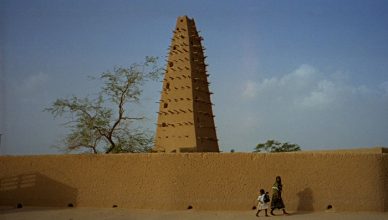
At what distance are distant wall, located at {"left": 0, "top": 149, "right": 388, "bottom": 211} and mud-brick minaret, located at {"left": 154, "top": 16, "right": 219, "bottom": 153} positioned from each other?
10701mm

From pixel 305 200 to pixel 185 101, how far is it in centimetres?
1413

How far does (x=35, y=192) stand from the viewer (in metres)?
14.6

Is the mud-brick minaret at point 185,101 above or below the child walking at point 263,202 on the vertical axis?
above

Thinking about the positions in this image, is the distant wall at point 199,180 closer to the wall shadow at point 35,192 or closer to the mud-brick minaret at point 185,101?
the wall shadow at point 35,192

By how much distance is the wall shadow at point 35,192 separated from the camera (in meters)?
14.4

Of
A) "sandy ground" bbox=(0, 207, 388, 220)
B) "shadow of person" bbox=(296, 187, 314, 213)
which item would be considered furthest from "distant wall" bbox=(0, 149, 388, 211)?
"sandy ground" bbox=(0, 207, 388, 220)

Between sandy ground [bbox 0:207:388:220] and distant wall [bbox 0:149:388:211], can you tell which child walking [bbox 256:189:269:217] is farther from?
distant wall [bbox 0:149:388:211]

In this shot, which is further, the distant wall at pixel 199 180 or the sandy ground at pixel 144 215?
the distant wall at pixel 199 180

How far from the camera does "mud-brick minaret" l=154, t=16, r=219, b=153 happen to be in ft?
84.4

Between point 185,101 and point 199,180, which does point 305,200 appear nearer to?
point 199,180

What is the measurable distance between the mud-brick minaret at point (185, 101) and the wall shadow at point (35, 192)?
1086 centimetres

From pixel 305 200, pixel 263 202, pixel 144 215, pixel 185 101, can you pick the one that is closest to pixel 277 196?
pixel 263 202

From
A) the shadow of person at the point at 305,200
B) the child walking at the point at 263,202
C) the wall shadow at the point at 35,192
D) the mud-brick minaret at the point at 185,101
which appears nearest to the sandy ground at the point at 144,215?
the child walking at the point at 263,202

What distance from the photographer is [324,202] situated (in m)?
13.0
